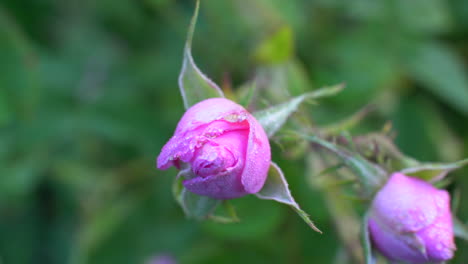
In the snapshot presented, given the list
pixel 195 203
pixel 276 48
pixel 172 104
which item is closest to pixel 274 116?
pixel 195 203

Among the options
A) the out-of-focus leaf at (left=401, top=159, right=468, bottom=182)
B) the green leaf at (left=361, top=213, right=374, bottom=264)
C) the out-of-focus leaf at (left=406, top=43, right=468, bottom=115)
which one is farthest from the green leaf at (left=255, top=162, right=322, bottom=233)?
the out-of-focus leaf at (left=406, top=43, right=468, bottom=115)

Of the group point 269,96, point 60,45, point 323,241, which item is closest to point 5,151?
point 60,45

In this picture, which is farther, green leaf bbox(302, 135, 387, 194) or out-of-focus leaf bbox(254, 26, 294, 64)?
out-of-focus leaf bbox(254, 26, 294, 64)

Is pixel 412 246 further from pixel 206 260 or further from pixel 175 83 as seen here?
pixel 175 83

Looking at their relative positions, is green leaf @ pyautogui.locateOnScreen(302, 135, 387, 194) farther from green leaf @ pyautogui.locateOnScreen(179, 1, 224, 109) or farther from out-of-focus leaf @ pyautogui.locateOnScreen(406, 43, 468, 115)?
out-of-focus leaf @ pyautogui.locateOnScreen(406, 43, 468, 115)

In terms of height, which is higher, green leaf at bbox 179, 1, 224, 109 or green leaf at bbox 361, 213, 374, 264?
green leaf at bbox 179, 1, 224, 109

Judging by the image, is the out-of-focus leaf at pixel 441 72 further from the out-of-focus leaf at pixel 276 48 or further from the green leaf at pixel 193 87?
the green leaf at pixel 193 87

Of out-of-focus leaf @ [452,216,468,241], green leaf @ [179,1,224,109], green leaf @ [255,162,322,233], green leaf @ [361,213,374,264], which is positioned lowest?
out-of-focus leaf @ [452,216,468,241]
